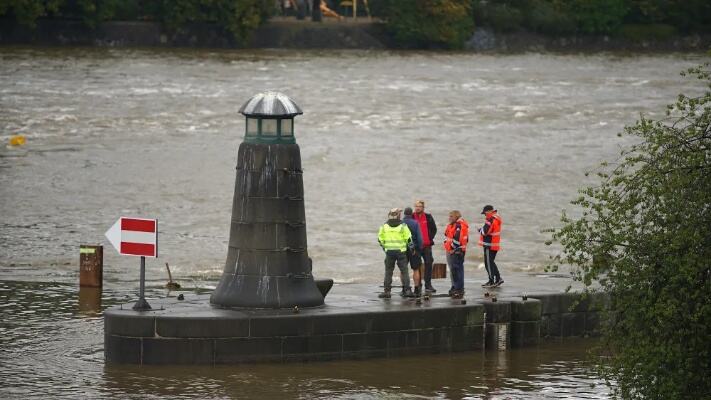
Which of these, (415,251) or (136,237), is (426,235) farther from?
(136,237)

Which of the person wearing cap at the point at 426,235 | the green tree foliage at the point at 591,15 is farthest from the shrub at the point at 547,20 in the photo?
the person wearing cap at the point at 426,235

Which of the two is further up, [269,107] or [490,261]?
[269,107]

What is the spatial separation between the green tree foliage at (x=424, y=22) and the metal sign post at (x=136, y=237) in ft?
289

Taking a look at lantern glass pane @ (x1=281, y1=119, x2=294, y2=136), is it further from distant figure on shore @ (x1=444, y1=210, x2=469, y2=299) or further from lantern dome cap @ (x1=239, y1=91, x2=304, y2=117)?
distant figure on shore @ (x1=444, y1=210, x2=469, y2=299)

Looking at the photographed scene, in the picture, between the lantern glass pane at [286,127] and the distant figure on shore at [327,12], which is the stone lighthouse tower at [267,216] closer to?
the lantern glass pane at [286,127]

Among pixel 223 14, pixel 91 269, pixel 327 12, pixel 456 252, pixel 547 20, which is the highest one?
pixel 327 12

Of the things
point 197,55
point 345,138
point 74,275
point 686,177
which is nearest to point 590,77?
point 197,55

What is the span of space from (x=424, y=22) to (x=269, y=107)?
88847mm

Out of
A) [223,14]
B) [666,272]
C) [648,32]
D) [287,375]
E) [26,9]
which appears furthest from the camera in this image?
[648,32]

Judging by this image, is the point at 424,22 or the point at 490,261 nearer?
the point at 490,261

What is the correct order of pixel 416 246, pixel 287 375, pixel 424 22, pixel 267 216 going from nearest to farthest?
1. pixel 287 375
2. pixel 267 216
3. pixel 416 246
4. pixel 424 22

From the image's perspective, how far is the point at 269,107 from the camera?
23625 mm

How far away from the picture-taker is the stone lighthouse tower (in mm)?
23672

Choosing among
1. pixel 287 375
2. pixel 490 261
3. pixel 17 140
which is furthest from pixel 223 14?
pixel 287 375
